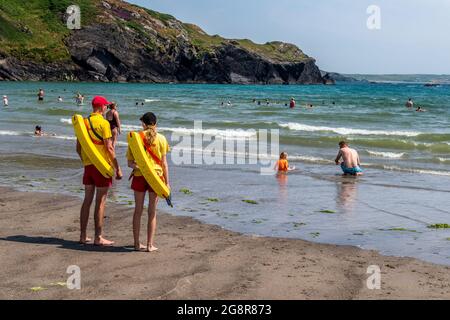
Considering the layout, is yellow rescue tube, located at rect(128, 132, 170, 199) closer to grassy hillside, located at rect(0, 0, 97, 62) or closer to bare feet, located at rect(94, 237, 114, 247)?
bare feet, located at rect(94, 237, 114, 247)

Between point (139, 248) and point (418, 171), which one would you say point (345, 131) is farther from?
point (139, 248)

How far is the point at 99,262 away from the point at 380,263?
340 centimetres

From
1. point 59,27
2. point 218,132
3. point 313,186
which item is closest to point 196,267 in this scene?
point 313,186

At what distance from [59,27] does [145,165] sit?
434 ft

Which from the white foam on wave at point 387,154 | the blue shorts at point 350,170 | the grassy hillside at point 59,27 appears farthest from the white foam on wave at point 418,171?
the grassy hillside at point 59,27

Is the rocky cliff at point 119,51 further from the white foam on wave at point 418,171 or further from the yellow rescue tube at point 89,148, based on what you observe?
the yellow rescue tube at point 89,148

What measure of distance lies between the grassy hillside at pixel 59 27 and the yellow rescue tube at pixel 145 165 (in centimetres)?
10733

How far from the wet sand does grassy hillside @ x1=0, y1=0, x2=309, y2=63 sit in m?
106

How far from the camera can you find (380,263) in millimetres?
7969

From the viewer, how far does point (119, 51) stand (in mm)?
124875

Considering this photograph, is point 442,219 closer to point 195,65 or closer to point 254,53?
point 195,65

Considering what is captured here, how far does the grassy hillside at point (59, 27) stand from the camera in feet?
387

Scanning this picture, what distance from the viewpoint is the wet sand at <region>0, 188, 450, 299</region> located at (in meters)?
6.57
